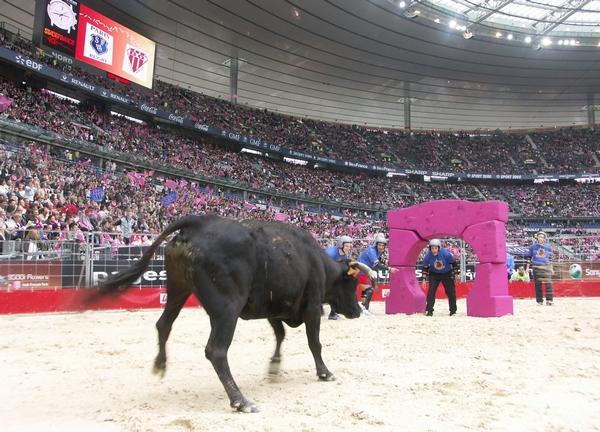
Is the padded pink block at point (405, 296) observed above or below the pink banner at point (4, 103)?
below

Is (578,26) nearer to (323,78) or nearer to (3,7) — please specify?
(323,78)

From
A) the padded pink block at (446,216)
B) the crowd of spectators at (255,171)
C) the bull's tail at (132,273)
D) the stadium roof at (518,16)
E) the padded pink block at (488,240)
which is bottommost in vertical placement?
the bull's tail at (132,273)

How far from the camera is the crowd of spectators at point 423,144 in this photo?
41.9m

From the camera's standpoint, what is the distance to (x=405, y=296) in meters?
11.2

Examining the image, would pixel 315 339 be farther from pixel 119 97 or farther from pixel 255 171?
pixel 255 171

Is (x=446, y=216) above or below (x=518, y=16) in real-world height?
below

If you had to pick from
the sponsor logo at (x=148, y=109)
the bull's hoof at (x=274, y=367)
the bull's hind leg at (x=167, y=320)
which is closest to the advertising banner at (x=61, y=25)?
the sponsor logo at (x=148, y=109)

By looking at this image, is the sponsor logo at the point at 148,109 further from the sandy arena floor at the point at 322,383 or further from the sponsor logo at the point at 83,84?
the sandy arena floor at the point at 322,383

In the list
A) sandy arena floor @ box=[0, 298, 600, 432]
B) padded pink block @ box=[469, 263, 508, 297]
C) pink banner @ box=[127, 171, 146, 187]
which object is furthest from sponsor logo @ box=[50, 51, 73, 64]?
padded pink block @ box=[469, 263, 508, 297]

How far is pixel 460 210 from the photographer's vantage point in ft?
35.2

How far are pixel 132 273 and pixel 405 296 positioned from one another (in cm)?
798

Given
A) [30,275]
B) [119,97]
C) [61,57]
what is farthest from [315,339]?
[119,97]

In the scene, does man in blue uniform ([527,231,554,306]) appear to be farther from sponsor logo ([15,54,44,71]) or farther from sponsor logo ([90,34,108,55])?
sponsor logo ([15,54,44,71])

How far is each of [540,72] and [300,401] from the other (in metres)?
45.7
